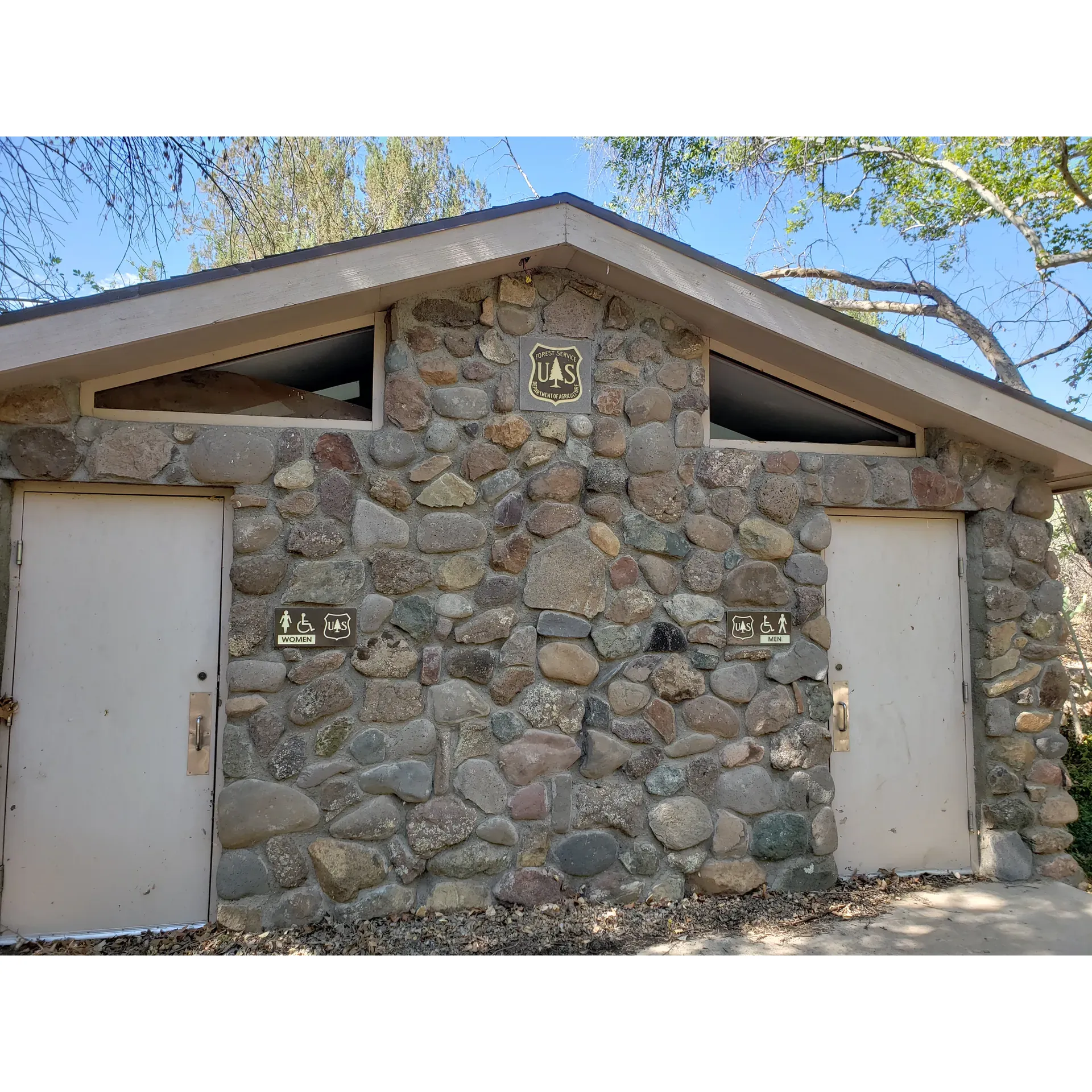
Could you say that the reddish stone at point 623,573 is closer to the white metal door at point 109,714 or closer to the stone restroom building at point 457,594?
the stone restroom building at point 457,594

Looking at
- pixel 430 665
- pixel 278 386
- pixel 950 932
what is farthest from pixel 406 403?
pixel 950 932

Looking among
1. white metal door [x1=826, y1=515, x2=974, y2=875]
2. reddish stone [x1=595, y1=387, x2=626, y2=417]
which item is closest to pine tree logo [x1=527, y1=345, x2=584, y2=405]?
reddish stone [x1=595, y1=387, x2=626, y2=417]

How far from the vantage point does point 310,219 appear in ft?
27.0

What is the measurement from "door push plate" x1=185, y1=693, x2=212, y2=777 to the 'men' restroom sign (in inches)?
20.7

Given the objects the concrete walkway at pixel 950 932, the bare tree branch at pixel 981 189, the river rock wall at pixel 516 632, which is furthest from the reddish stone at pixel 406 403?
the bare tree branch at pixel 981 189

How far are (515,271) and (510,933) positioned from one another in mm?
3372

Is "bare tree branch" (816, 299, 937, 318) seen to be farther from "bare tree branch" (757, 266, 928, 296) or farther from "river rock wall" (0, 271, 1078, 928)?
"river rock wall" (0, 271, 1078, 928)

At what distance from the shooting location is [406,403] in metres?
3.58

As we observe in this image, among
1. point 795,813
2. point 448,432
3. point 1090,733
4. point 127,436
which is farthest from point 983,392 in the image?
point 127,436

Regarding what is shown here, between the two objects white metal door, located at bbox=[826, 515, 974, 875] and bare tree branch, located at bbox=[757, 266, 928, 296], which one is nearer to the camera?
white metal door, located at bbox=[826, 515, 974, 875]

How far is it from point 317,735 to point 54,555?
1.59 m

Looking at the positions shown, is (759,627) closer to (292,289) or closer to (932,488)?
(932,488)

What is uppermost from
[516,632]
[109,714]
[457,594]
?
[457,594]

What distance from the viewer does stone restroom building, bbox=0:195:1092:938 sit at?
3326mm
